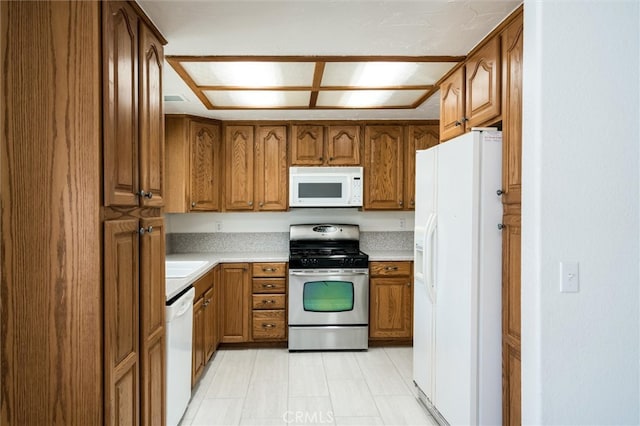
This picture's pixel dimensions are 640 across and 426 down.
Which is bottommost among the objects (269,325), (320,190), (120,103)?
(269,325)

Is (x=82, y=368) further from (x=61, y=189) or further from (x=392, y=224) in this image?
(x=392, y=224)

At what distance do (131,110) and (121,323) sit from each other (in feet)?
2.82

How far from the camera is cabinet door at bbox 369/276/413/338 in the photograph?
3957 mm

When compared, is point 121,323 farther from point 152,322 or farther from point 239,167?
point 239,167

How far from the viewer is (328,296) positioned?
389 centimetres

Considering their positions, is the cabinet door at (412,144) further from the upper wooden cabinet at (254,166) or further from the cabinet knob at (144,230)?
the cabinet knob at (144,230)

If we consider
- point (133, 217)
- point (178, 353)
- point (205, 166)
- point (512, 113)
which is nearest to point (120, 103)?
point (133, 217)

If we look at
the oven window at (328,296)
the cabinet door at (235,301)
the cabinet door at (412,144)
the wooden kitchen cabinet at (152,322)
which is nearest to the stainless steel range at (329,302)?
the oven window at (328,296)

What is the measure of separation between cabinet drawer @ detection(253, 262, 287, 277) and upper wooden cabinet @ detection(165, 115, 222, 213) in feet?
2.52

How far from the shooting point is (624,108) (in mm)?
1575

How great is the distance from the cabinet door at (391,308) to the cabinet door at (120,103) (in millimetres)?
2684

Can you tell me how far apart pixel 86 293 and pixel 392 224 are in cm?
346

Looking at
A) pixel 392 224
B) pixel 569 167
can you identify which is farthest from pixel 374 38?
pixel 392 224

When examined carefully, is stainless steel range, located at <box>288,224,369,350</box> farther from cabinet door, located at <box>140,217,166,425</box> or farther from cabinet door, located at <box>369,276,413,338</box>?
cabinet door, located at <box>140,217,166,425</box>
